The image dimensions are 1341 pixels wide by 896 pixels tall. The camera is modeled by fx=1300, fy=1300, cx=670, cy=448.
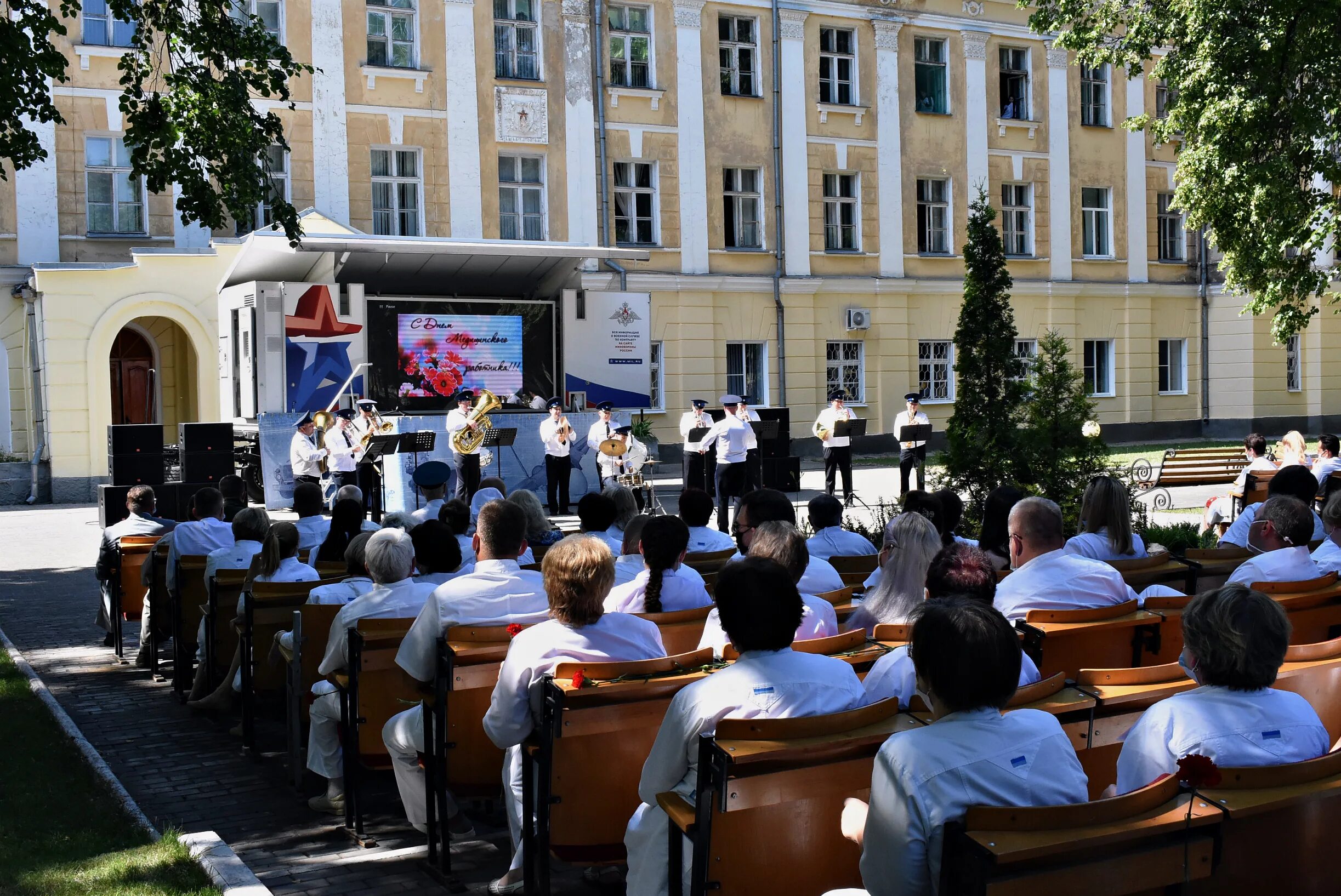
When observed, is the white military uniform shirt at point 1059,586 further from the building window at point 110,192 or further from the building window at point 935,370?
the building window at point 935,370

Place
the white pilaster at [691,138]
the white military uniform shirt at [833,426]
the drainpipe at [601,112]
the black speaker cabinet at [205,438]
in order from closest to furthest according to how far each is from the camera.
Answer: the black speaker cabinet at [205,438] → the white military uniform shirt at [833,426] → the drainpipe at [601,112] → the white pilaster at [691,138]

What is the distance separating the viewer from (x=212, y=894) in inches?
168

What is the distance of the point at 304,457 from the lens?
18.0m

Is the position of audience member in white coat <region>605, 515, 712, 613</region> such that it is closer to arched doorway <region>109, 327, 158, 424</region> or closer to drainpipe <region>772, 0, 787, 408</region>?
arched doorway <region>109, 327, 158, 424</region>

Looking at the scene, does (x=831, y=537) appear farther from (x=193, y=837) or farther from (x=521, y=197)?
(x=521, y=197)

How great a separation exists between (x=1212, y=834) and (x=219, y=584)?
6041 mm

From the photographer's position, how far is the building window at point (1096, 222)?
3475 cm

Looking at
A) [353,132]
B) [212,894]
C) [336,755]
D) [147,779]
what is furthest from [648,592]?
[353,132]

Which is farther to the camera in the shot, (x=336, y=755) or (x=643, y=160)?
(x=643, y=160)

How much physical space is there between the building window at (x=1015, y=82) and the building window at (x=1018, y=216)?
187 cm

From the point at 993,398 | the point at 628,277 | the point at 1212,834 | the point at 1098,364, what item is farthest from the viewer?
the point at 1098,364

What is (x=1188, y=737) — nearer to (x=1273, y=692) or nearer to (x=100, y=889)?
(x=1273, y=692)

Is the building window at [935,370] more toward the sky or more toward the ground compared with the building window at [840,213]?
more toward the ground

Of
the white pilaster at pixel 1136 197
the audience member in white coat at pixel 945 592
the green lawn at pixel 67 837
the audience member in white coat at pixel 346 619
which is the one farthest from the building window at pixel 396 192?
the audience member in white coat at pixel 945 592
